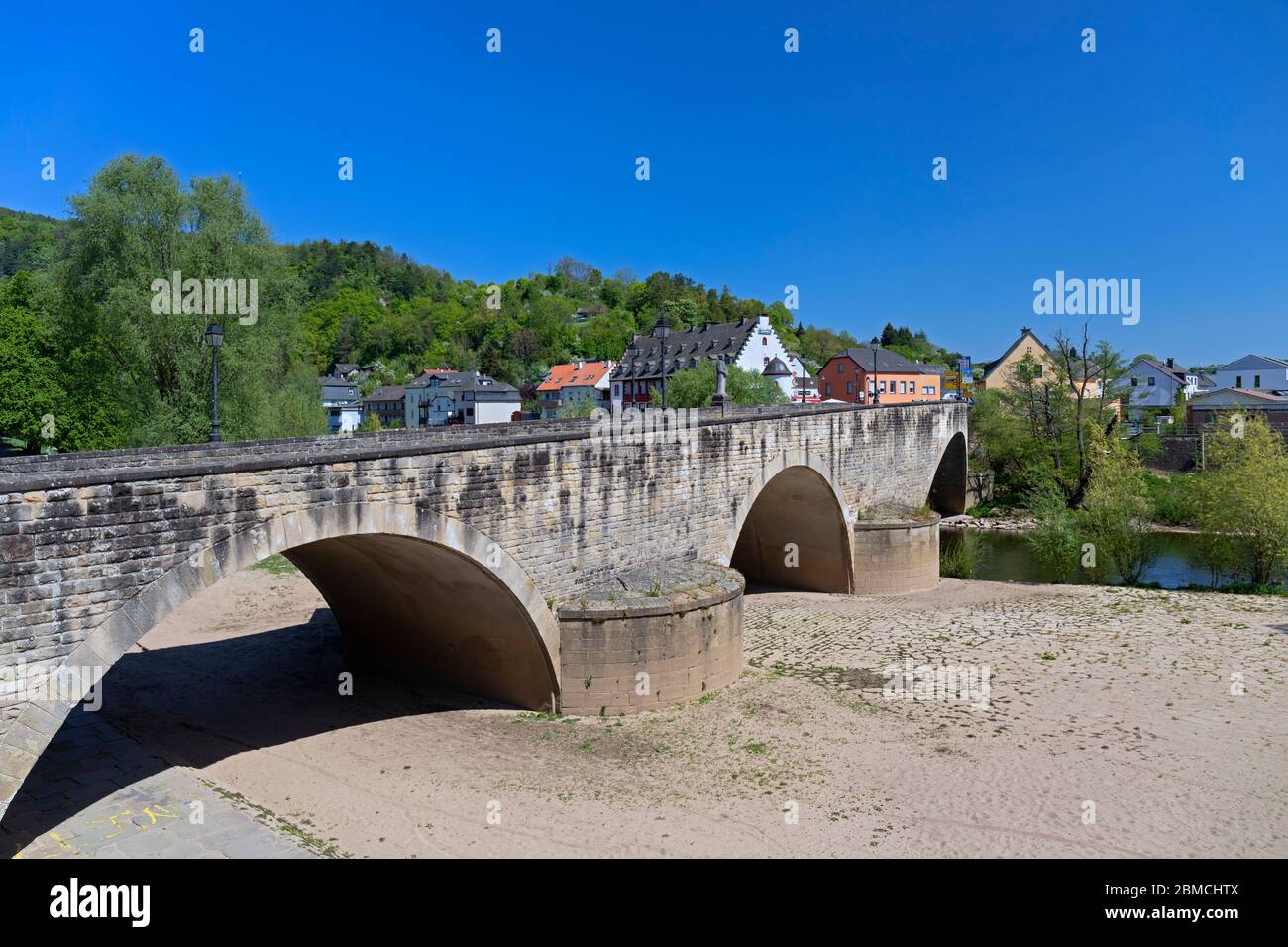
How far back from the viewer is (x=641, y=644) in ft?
46.5

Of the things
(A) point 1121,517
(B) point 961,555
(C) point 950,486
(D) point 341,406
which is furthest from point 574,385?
(A) point 1121,517

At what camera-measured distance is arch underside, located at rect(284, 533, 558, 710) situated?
43.5 feet

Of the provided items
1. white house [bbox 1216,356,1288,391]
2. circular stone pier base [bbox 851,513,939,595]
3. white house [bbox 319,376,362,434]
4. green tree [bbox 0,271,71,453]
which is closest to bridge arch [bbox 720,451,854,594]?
circular stone pier base [bbox 851,513,939,595]

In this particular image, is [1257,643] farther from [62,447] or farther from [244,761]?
[62,447]

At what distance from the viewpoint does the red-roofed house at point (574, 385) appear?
70562mm

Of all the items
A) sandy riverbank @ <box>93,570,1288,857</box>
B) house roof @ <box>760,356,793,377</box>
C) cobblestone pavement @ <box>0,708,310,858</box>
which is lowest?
sandy riverbank @ <box>93,570,1288,857</box>

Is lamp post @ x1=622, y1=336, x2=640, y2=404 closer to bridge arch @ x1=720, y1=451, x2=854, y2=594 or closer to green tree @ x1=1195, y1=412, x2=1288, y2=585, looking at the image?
bridge arch @ x1=720, y1=451, x2=854, y2=594

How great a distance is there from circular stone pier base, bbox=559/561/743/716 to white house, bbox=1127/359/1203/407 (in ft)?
213

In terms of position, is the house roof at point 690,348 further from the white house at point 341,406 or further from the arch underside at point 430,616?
the arch underside at point 430,616

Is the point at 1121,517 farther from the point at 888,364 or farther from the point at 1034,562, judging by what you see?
the point at 888,364

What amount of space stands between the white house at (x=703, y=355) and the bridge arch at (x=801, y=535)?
33450 mm

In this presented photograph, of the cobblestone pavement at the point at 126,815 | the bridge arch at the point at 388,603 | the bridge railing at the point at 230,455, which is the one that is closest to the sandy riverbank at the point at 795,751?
the cobblestone pavement at the point at 126,815

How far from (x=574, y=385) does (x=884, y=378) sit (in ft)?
87.0

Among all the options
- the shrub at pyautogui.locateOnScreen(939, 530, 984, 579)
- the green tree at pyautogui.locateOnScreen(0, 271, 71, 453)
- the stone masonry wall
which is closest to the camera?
the stone masonry wall
